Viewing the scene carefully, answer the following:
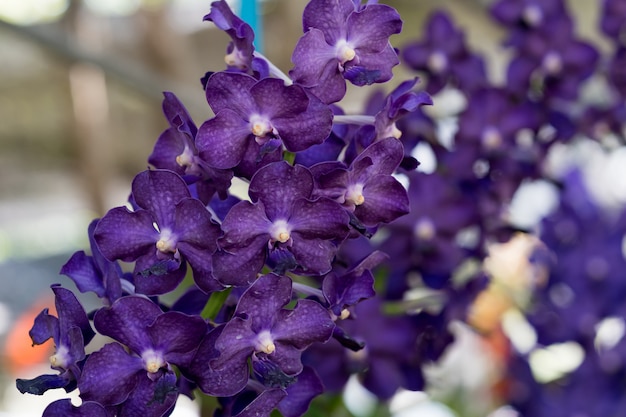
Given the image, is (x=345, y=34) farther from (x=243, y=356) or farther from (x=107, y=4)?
(x=107, y=4)

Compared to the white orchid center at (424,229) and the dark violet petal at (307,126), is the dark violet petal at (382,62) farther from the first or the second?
the white orchid center at (424,229)

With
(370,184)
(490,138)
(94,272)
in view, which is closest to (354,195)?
(370,184)

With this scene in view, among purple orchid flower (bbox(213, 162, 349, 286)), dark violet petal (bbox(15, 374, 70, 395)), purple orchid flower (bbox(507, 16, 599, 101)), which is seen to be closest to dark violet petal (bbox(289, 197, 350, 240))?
purple orchid flower (bbox(213, 162, 349, 286))

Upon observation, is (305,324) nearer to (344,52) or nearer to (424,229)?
(344,52)

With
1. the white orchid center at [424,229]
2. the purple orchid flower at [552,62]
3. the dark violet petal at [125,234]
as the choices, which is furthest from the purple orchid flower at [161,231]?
the purple orchid flower at [552,62]

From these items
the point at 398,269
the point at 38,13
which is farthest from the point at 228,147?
the point at 38,13

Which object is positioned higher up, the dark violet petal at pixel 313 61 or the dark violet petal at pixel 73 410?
the dark violet petal at pixel 313 61
